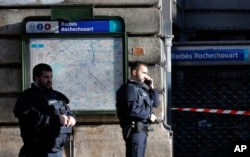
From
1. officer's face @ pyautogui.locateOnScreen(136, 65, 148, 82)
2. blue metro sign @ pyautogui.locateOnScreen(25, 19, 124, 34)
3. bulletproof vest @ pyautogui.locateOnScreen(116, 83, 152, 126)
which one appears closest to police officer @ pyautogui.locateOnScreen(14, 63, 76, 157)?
bulletproof vest @ pyautogui.locateOnScreen(116, 83, 152, 126)

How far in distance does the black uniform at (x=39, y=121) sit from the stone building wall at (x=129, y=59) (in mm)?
3838

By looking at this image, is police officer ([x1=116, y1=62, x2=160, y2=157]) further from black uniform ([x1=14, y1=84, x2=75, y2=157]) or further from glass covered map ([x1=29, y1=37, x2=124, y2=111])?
black uniform ([x1=14, y1=84, x2=75, y2=157])

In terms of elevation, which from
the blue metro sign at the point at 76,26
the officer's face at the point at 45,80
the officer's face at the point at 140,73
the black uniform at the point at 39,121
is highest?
the blue metro sign at the point at 76,26

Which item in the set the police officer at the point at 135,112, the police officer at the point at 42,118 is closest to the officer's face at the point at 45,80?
the police officer at the point at 42,118

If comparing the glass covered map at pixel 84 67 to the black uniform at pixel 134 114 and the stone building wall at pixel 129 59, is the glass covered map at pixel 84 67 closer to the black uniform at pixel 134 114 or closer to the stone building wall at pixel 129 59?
the stone building wall at pixel 129 59

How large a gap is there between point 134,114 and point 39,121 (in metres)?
2.26

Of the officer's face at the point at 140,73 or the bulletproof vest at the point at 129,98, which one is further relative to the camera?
the officer's face at the point at 140,73

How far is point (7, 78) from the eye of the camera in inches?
444

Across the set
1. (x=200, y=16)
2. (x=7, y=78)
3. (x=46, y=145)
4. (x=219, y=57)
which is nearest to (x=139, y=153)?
(x=46, y=145)

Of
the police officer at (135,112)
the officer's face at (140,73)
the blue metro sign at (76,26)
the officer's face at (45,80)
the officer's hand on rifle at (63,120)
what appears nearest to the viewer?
the officer's hand on rifle at (63,120)

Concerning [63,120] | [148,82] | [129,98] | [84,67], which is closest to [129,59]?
[84,67]

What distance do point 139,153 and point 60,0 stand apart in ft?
10.1

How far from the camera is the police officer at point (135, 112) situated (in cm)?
928

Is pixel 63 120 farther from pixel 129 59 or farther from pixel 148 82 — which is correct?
pixel 129 59
